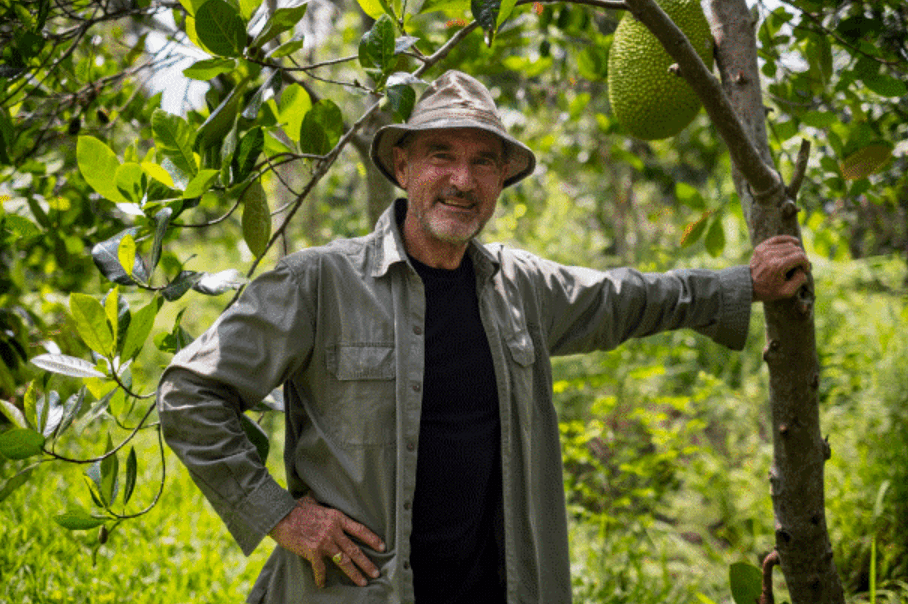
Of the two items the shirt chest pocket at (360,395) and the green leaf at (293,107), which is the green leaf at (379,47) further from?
the shirt chest pocket at (360,395)

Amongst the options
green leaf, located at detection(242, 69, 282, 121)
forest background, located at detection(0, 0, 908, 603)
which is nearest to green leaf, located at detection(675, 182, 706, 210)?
forest background, located at detection(0, 0, 908, 603)

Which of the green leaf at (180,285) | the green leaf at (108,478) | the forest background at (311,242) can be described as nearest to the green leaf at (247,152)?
the forest background at (311,242)

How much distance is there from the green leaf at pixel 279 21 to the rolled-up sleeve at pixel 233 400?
1.57 feet

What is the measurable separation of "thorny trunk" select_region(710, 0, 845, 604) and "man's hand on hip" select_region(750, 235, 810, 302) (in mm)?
22

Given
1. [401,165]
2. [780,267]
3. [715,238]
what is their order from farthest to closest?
[715,238]
[401,165]
[780,267]

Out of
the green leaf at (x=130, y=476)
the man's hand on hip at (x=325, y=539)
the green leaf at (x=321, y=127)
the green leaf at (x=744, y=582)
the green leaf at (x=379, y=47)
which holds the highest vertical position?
the green leaf at (x=379, y=47)

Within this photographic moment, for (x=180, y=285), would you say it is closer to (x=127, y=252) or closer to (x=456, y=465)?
(x=127, y=252)

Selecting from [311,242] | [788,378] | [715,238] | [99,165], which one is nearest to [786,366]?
[788,378]

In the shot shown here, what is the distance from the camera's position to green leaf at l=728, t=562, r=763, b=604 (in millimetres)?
1452

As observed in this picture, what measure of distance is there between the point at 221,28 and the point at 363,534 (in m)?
0.93

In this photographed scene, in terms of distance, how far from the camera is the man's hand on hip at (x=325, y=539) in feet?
4.35

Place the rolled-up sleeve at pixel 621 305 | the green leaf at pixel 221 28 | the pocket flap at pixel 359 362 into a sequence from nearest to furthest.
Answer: the green leaf at pixel 221 28 → the pocket flap at pixel 359 362 → the rolled-up sleeve at pixel 621 305

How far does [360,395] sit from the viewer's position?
144 centimetres

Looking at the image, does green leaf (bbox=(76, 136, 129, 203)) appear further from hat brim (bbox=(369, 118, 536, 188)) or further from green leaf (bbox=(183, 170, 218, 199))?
hat brim (bbox=(369, 118, 536, 188))
